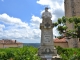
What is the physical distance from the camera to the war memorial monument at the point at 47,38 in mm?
12781

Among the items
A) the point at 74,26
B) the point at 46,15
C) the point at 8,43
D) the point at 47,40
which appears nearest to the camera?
the point at 47,40

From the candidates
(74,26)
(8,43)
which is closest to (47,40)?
(74,26)

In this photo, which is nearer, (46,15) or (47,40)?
(47,40)

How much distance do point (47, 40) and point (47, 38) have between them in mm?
141

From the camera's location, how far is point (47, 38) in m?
13.0

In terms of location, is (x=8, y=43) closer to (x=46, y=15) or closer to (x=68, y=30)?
(x=68, y=30)

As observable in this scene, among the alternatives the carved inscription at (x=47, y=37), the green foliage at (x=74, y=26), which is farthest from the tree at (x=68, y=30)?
the carved inscription at (x=47, y=37)

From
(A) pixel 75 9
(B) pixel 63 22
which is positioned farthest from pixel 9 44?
(B) pixel 63 22

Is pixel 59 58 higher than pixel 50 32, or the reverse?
pixel 50 32

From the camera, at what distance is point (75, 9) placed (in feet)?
116

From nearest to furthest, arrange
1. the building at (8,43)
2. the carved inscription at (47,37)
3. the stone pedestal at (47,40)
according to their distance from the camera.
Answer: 1. the stone pedestal at (47,40)
2. the carved inscription at (47,37)
3. the building at (8,43)

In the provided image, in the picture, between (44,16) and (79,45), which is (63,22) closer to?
(44,16)

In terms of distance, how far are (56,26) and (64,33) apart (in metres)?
0.81

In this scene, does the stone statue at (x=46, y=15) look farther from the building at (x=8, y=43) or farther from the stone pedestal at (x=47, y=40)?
the building at (x=8, y=43)
